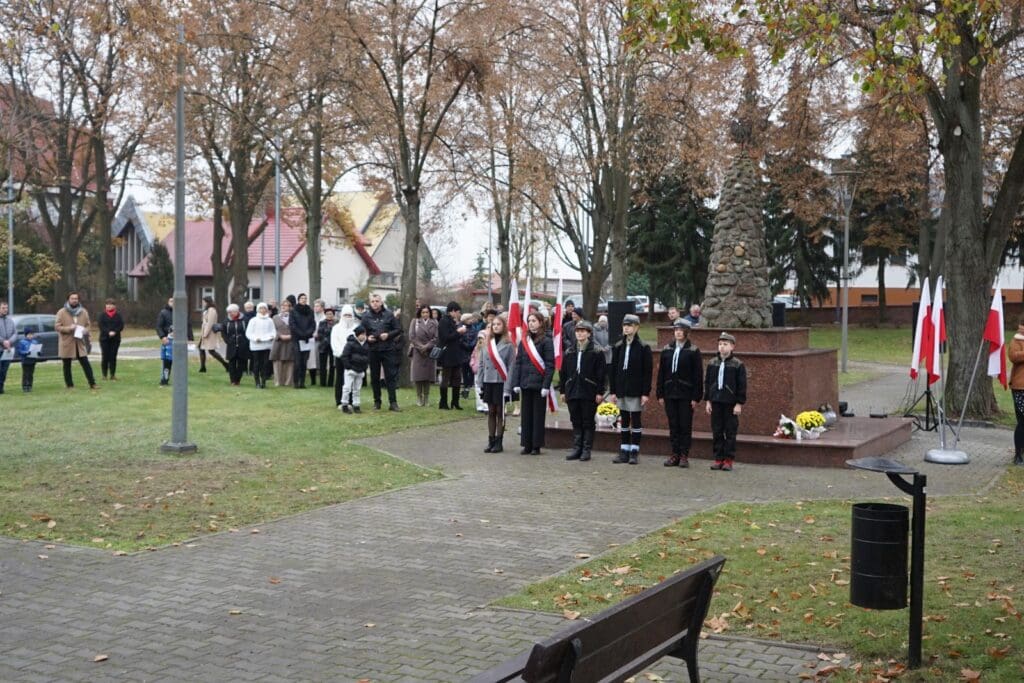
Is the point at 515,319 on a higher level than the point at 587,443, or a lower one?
higher

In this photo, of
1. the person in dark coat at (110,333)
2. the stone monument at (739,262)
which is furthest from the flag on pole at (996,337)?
the person in dark coat at (110,333)

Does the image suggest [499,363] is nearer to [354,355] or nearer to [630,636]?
[354,355]

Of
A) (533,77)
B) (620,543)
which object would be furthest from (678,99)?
(620,543)

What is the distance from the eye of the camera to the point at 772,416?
16250 millimetres

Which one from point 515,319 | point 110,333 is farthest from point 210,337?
point 515,319

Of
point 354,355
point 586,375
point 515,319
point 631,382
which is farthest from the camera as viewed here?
point 354,355

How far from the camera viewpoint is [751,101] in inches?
1169

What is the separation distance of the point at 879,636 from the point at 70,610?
514 cm

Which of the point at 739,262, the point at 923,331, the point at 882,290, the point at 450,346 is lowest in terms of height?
the point at 450,346

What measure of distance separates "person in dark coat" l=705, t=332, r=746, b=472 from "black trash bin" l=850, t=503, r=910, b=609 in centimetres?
798

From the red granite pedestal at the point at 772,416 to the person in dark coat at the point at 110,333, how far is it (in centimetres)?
1158

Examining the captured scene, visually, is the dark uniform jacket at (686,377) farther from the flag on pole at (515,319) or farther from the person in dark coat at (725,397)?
the flag on pole at (515,319)

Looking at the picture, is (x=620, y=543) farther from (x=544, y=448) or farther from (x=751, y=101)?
(x=751, y=101)

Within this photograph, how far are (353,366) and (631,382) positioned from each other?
22.3 feet
